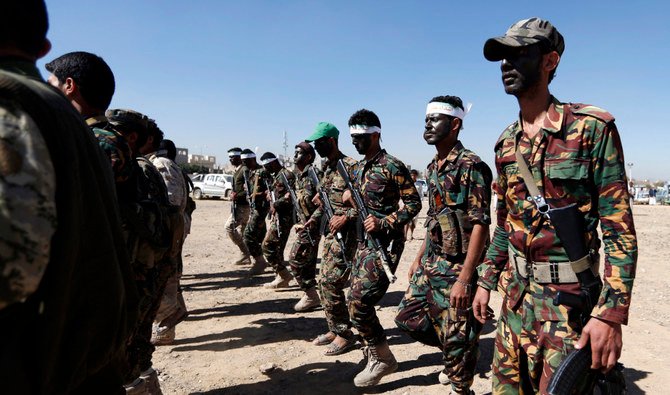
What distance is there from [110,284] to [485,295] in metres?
1.88

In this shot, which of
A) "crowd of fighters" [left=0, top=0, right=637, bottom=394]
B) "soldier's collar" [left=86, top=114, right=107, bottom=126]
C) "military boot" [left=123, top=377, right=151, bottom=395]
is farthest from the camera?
"military boot" [left=123, top=377, right=151, bottom=395]

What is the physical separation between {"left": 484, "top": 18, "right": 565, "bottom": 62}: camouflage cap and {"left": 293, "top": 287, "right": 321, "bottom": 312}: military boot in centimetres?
449

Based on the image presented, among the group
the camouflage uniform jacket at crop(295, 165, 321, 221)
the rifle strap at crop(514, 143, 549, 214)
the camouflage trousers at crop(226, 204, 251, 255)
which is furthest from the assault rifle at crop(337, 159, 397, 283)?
the camouflage trousers at crop(226, 204, 251, 255)

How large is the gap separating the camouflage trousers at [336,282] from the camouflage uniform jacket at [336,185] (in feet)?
1.01

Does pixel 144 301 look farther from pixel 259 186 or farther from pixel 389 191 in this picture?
pixel 259 186

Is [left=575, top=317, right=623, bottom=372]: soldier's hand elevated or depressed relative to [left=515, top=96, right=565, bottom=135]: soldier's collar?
depressed

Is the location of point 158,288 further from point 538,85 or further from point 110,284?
point 538,85

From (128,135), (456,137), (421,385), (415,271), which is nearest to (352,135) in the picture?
(456,137)

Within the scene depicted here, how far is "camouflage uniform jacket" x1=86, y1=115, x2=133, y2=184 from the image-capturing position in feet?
7.47

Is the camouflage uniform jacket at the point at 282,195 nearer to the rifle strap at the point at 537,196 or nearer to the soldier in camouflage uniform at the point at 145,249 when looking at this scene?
the soldier in camouflage uniform at the point at 145,249

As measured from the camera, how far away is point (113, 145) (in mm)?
2299

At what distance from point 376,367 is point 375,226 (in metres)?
1.18

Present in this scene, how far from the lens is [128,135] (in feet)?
9.61

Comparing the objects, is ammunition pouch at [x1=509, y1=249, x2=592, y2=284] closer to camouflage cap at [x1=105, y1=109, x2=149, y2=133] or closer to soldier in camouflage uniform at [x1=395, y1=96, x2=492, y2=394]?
soldier in camouflage uniform at [x1=395, y1=96, x2=492, y2=394]
